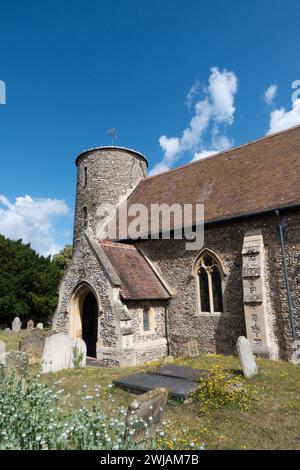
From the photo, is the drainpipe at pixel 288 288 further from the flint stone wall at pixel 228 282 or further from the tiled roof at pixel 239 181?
the tiled roof at pixel 239 181

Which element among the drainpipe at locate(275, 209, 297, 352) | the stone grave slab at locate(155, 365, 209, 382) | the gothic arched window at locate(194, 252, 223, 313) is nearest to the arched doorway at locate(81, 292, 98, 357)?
the gothic arched window at locate(194, 252, 223, 313)

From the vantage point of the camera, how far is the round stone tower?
58.4ft

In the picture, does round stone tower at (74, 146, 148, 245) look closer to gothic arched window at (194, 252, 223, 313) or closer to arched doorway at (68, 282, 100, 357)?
arched doorway at (68, 282, 100, 357)

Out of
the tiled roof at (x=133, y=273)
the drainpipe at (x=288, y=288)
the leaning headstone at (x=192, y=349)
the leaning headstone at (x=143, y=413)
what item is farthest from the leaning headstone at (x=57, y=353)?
the drainpipe at (x=288, y=288)

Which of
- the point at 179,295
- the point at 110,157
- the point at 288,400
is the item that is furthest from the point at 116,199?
the point at 288,400

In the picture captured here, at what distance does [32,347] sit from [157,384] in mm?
6500

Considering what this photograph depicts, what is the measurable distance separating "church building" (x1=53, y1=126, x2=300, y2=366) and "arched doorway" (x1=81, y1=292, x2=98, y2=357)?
41mm

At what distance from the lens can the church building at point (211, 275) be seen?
10.2 metres

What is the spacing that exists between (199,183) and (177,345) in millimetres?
7437

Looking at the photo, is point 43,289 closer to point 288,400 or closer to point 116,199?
point 116,199

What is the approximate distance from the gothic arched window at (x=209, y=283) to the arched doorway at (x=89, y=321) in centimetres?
443

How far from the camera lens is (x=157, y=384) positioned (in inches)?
267

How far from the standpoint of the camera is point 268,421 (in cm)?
509
